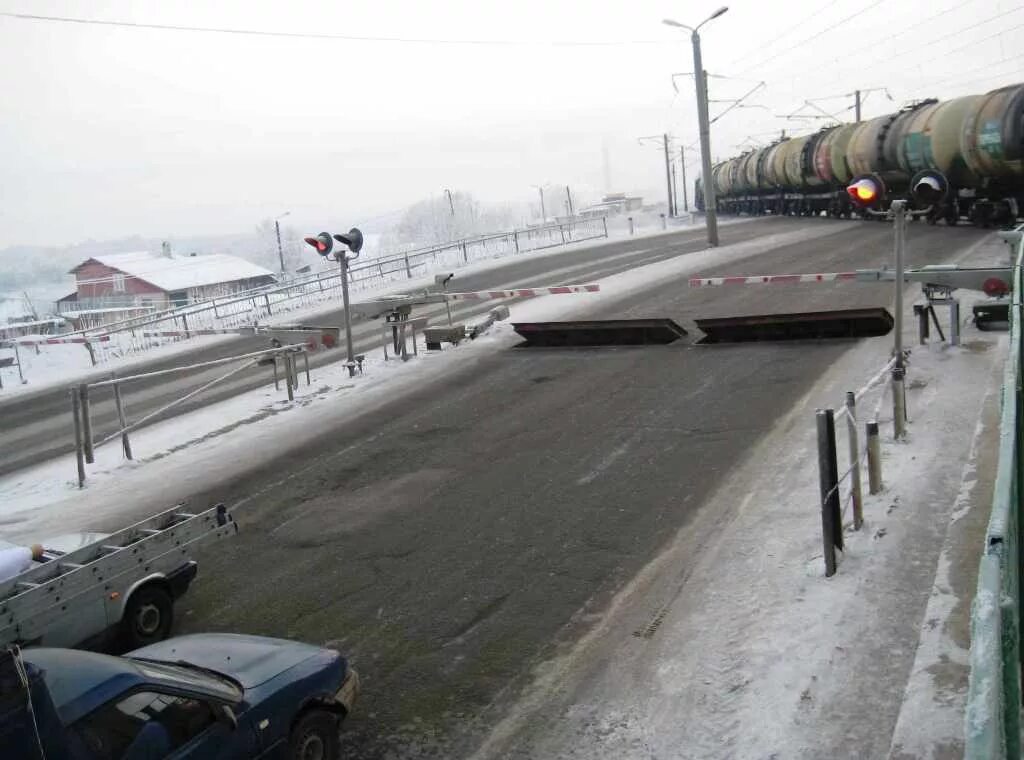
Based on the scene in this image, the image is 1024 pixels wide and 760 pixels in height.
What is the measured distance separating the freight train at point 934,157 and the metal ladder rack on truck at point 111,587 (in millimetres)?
8321

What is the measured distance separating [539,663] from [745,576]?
1874 millimetres

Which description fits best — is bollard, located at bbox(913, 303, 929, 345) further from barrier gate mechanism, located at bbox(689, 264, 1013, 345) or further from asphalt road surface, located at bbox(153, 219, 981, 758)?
asphalt road surface, located at bbox(153, 219, 981, 758)

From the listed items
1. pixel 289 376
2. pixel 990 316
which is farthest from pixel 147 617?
pixel 990 316

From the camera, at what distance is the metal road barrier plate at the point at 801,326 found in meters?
14.7

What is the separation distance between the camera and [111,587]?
6570 mm

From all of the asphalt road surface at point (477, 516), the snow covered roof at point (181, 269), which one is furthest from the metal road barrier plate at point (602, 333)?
the snow covered roof at point (181, 269)

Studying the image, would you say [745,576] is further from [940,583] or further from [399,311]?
[399,311]

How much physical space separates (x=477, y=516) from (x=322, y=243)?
1010 centimetres

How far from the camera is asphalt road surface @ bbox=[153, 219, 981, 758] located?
20.6ft

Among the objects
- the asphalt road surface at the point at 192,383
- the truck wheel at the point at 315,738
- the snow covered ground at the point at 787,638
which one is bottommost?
the snow covered ground at the point at 787,638

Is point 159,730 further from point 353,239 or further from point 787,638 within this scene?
point 353,239

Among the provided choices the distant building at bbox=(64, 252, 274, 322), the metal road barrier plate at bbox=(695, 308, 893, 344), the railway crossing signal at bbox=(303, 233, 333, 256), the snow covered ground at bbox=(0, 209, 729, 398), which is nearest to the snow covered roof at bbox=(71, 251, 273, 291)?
the distant building at bbox=(64, 252, 274, 322)

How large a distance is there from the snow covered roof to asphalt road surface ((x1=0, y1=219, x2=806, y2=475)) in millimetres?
36860

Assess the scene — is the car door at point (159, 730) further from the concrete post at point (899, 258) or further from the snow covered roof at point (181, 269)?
the snow covered roof at point (181, 269)
